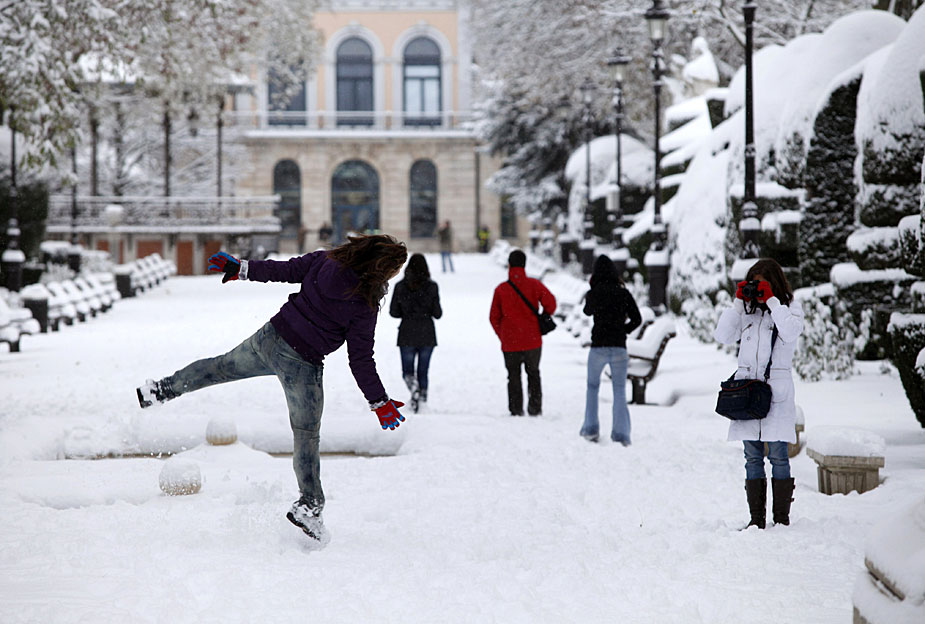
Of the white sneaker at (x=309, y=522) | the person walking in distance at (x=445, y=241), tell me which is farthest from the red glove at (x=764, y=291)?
the person walking in distance at (x=445, y=241)

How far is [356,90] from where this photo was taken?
196ft

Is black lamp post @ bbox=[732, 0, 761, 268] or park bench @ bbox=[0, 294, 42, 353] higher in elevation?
black lamp post @ bbox=[732, 0, 761, 268]

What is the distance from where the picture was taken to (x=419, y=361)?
11.6 m

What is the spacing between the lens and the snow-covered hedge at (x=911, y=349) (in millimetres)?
8719

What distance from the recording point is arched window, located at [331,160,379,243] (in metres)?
58.2

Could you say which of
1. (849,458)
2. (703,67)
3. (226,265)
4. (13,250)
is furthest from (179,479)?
(703,67)

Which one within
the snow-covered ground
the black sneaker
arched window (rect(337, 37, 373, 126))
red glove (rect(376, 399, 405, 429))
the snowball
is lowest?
the snow-covered ground

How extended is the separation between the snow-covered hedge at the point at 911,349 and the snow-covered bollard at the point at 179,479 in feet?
17.0

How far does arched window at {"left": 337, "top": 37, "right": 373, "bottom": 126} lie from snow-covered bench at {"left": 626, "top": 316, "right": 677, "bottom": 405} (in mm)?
48103

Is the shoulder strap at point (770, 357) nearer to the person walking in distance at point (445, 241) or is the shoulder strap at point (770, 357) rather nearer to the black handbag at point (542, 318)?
the black handbag at point (542, 318)

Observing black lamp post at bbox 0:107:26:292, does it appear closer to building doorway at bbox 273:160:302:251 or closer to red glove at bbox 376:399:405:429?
red glove at bbox 376:399:405:429

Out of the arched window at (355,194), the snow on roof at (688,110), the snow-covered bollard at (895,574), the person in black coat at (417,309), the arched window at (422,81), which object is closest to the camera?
the snow-covered bollard at (895,574)

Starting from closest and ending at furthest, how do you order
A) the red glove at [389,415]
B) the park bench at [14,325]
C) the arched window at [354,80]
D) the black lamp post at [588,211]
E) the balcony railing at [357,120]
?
the red glove at [389,415] < the park bench at [14,325] < the black lamp post at [588,211] < the balcony railing at [357,120] < the arched window at [354,80]

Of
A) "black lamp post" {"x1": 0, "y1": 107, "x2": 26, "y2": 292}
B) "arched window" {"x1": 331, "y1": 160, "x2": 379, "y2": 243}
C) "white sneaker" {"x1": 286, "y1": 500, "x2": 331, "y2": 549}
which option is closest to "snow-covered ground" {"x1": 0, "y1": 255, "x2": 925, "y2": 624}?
"white sneaker" {"x1": 286, "y1": 500, "x2": 331, "y2": 549}
